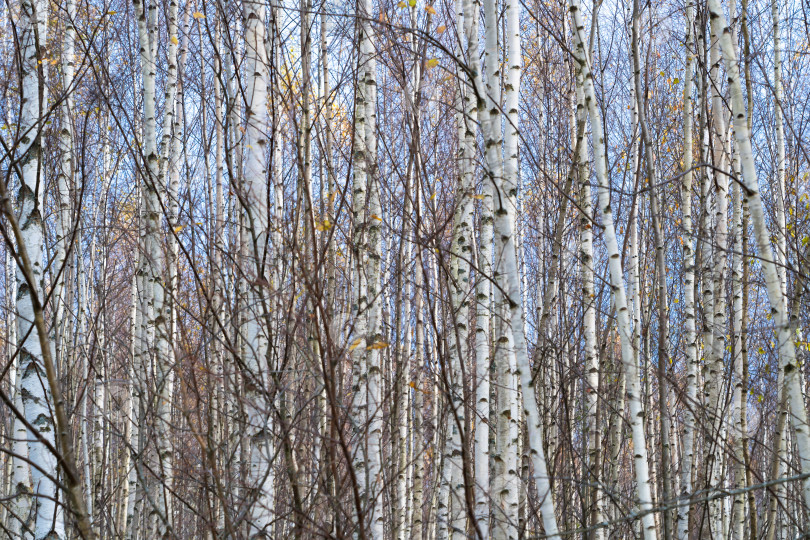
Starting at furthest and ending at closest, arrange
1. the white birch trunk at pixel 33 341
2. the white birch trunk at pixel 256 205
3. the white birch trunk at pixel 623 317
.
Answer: the white birch trunk at pixel 623 317 → the white birch trunk at pixel 256 205 → the white birch trunk at pixel 33 341

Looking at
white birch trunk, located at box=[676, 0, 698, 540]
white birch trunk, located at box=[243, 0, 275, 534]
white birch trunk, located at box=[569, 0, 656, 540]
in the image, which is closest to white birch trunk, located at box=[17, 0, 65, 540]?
white birch trunk, located at box=[243, 0, 275, 534]

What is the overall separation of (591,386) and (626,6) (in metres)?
5.03

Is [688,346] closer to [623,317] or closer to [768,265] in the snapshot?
[623,317]

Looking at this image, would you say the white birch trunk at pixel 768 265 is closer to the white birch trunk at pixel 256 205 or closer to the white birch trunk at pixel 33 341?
the white birch trunk at pixel 256 205

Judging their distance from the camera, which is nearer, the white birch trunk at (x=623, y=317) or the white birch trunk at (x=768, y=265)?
the white birch trunk at (x=768, y=265)

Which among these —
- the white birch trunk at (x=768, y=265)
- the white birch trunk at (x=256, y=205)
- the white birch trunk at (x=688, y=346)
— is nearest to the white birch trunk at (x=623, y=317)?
the white birch trunk at (x=768, y=265)

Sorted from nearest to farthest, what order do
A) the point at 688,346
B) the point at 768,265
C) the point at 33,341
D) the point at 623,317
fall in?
the point at 33,341 → the point at 768,265 → the point at 623,317 → the point at 688,346

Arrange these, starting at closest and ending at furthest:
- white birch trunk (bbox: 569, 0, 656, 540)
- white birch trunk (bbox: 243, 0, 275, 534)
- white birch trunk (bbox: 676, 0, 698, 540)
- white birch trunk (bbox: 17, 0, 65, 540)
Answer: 1. white birch trunk (bbox: 17, 0, 65, 540)
2. white birch trunk (bbox: 243, 0, 275, 534)
3. white birch trunk (bbox: 569, 0, 656, 540)
4. white birch trunk (bbox: 676, 0, 698, 540)

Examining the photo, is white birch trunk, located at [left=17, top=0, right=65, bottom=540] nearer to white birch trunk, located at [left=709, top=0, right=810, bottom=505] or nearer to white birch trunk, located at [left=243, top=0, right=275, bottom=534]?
white birch trunk, located at [left=243, top=0, right=275, bottom=534]

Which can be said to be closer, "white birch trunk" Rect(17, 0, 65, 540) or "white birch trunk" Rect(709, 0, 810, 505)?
"white birch trunk" Rect(17, 0, 65, 540)

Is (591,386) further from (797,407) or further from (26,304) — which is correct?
(26,304)

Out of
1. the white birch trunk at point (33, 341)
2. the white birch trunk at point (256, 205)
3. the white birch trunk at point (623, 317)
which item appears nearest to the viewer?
the white birch trunk at point (33, 341)

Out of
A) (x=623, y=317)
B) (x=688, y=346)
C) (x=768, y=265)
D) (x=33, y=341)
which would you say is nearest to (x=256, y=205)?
(x=33, y=341)

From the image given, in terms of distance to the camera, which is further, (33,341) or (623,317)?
(623,317)
